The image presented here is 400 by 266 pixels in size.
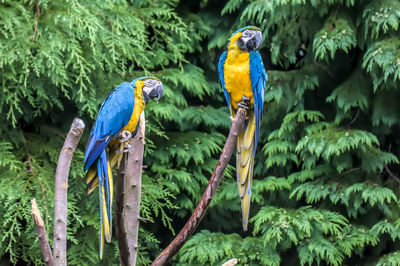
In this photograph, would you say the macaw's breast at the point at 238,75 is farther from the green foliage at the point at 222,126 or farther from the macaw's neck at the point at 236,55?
the green foliage at the point at 222,126

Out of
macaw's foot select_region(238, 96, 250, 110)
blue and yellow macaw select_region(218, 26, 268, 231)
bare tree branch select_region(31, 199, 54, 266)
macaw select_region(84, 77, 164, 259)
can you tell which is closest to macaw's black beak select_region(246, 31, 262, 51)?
blue and yellow macaw select_region(218, 26, 268, 231)

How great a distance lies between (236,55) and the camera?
2662 mm

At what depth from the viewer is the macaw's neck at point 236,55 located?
104 inches

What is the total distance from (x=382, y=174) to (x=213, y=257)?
4.27ft

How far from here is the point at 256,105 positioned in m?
2.61

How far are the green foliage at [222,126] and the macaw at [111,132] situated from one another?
3.72 ft

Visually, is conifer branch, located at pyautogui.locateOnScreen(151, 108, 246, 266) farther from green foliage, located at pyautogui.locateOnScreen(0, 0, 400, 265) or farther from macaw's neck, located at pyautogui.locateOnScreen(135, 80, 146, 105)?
green foliage, located at pyautogui.locateOnScreen(0, 0, 400, 265)

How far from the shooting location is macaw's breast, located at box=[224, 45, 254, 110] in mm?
2645

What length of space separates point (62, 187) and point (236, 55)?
1.04m

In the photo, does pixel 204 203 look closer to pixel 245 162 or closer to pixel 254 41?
pixel 245 162

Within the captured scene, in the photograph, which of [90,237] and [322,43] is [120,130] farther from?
[322,43]

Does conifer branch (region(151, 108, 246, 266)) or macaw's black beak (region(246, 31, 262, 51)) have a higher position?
macaw's black beak (region(246, 31, 262, 51))

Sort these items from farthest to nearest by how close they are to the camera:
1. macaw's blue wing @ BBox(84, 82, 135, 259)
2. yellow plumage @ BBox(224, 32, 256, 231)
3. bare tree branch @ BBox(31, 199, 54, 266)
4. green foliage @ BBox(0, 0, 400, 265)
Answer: green foliage @ BBox(0, 0, 400, 265) → yellow plumage @ BBox(224, 32, 256, 231) → macaw's blue wing @ BBox(84, 82, 135, 259) → bare tree branch @ BBox(31, 199, 54, 266)

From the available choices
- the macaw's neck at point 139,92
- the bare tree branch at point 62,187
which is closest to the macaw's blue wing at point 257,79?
the macaw's neck at point 139,92
